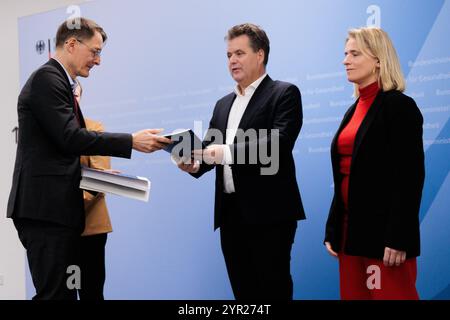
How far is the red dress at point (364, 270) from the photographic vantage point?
7.77ft

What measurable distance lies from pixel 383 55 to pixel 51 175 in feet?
4.82

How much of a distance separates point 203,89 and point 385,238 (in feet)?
6.88

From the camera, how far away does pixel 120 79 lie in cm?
454

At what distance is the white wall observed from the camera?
5.02m

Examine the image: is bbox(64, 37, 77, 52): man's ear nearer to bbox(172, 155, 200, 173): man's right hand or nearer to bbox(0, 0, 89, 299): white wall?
bbox(172, 155, 200, 173): man's right hand

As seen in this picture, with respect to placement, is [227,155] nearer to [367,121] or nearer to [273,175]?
[273,175]

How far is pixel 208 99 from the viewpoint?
13.5 ft

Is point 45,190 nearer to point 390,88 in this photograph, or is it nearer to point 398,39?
point 390,88

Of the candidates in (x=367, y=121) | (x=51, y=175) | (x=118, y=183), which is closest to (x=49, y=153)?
(x=51, y=175)

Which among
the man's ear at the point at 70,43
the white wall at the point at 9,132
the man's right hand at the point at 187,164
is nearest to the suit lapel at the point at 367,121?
the man's right hand at the point at 187,164

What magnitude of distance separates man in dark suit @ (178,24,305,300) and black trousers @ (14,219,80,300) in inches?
27.3

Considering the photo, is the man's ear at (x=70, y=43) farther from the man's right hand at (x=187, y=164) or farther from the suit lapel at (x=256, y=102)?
the suit lapel at (x=256, y=102)

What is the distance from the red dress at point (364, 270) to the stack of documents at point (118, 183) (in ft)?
2.79
